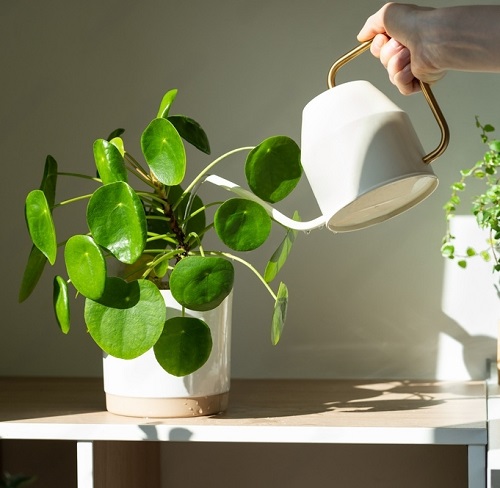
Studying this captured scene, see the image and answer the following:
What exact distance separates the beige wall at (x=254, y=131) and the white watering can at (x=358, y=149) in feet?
2.12

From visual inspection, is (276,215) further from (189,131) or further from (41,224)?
(41,224)

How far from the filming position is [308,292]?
1746 mm

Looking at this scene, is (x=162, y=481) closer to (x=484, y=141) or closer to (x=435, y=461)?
(x=435, y=461)

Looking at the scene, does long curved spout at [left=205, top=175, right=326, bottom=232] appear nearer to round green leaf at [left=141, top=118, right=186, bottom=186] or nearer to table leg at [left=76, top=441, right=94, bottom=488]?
round green leaf at [left=141, top=118, right=186, bottom=186]

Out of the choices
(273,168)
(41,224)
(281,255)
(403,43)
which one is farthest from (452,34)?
(41,224)

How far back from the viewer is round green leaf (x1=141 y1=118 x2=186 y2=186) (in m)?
1.19

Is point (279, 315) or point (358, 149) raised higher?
point (358, 149)

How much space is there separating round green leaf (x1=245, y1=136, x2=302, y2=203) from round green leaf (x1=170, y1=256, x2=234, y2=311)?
0.42 feet

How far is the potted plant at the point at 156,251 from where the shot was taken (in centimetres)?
114

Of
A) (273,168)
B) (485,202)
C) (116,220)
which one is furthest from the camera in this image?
(485,202)

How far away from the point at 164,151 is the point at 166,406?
356 millimetres

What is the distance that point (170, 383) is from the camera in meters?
1.27

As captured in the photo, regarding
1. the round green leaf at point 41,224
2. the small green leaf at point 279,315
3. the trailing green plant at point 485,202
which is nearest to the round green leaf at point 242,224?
the small green leaf at point 279,315

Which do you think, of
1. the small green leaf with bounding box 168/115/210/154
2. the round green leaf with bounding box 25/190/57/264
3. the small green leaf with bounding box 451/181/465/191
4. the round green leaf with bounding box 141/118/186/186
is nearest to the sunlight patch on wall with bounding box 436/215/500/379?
the small green leaf with bounding box 451/181/465/191
